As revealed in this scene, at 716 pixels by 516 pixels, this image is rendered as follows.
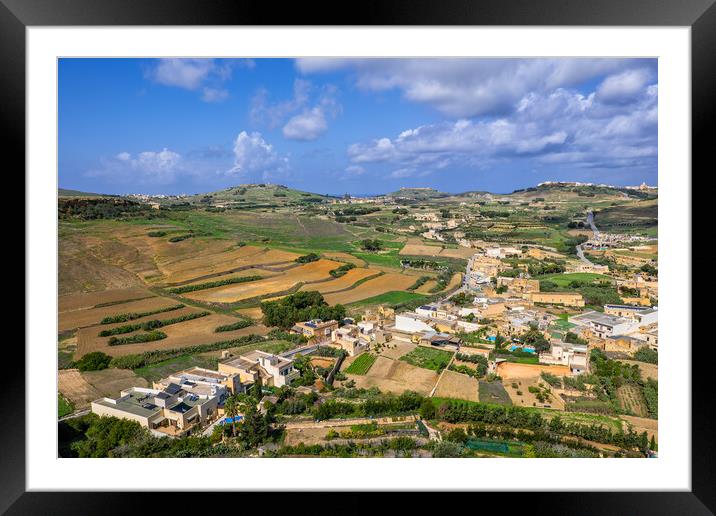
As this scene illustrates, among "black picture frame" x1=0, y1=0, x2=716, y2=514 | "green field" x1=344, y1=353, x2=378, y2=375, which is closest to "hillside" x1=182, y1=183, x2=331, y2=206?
"green field" x1=344, y1=353, x2=378, y2=375

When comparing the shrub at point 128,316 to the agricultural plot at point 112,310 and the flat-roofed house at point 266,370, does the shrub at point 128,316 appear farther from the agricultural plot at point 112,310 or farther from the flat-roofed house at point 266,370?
the flat-roofed house at point 266,370

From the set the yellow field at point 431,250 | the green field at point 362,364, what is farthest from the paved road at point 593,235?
the green field at point 362,364

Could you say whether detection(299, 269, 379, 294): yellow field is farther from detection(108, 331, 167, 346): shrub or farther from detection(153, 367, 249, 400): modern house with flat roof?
detection(153, 367, 249, 400): modern house with flat roof

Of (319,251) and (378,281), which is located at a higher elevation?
(319,251)

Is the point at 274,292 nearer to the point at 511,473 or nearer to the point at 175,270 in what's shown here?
the point at 175,270
